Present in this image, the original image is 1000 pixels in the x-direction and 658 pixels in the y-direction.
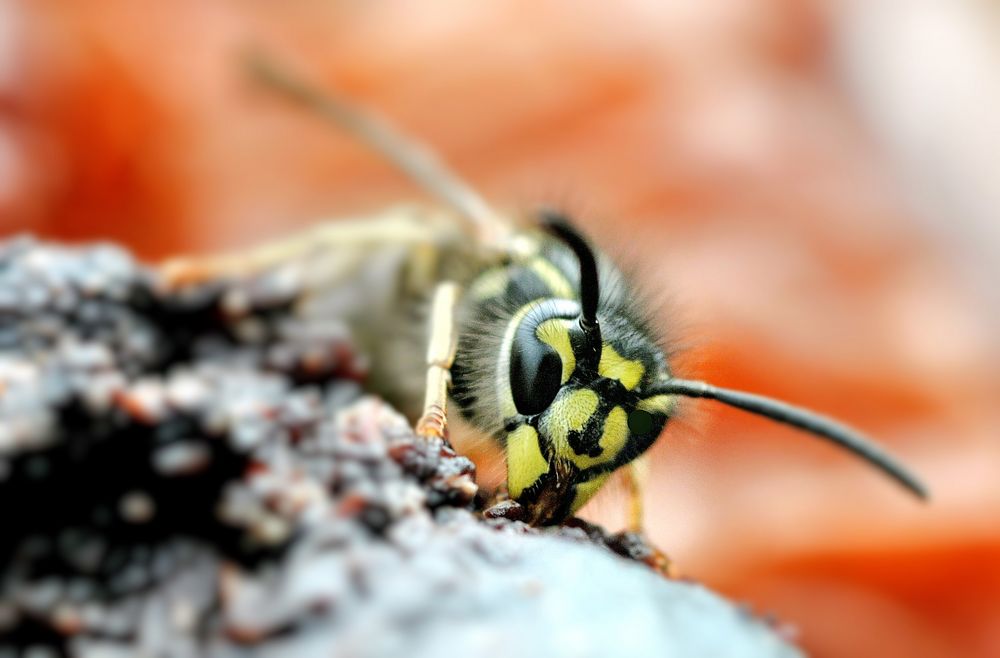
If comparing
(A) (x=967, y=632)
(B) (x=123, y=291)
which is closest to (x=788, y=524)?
(A) (x=967, y=632)

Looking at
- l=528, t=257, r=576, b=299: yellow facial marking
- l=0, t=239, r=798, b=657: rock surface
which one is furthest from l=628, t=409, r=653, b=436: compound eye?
l=0, t=239, r=798, b=657: rock surface

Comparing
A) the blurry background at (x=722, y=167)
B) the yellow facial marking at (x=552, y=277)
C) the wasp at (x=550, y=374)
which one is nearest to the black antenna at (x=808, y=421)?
the wasp at (x=550, y=374)

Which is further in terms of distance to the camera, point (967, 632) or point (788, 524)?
point (788, 524)

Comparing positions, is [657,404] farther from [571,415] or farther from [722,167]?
[722,167]

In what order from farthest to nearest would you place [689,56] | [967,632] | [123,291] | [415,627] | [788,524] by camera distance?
[689,56]
[788,524]
[967,632]
[123,291]
[415,627]

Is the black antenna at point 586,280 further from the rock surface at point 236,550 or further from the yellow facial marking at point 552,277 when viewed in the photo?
the rock surface at point 236,550

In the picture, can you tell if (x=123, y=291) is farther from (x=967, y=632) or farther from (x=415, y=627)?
(x=967, y=632)

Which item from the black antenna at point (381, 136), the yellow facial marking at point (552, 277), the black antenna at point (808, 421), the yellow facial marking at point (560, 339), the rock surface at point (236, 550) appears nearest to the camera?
the rock surface at point (236, 550)

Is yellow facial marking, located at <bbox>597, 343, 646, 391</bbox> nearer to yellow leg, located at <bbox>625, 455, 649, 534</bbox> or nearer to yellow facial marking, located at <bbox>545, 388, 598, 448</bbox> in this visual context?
yellow facial marking, located at <bbox>545, 388, 598, 448</bbox>
